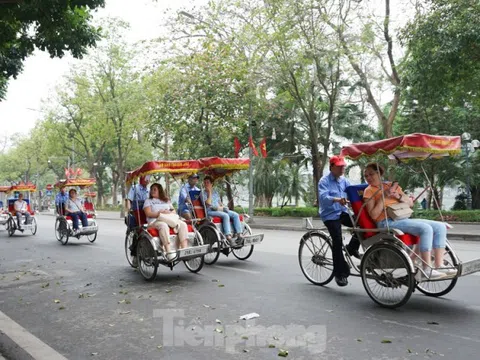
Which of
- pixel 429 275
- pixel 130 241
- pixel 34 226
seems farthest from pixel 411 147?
pixel 34 226

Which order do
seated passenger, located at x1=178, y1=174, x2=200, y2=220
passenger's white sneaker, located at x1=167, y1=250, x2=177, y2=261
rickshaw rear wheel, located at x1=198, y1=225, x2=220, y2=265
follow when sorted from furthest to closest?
seated passenger, located at x1=178, y1=174, x2=200, y2=220 → rickshaw rear wheel, located at x1=198, y1=225, x2=220, y2=265 → passenger's white sneaker, located at x1=167, y1=250, x2=177, y2=261

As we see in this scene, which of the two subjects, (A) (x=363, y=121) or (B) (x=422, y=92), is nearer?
(B) (x=422, y=92)

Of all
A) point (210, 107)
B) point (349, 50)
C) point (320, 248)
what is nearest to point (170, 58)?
point (210, 107)

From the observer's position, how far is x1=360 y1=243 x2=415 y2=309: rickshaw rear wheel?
218 inches

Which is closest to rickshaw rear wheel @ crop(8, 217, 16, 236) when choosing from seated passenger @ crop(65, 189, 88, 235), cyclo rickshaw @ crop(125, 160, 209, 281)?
seated passenger @ crop(65, 189, 88, 235)

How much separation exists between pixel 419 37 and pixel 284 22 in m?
5.56

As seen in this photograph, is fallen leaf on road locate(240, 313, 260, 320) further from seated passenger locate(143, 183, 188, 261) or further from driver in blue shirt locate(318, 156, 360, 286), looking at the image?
seated passenger locate(143, 183, 188, 261)

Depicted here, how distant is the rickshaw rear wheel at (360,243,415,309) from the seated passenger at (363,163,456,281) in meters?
0.19

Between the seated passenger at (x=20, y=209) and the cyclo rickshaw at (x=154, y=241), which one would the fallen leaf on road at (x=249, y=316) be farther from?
the seated passenger at (x=20, y=209)

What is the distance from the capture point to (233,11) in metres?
21.8

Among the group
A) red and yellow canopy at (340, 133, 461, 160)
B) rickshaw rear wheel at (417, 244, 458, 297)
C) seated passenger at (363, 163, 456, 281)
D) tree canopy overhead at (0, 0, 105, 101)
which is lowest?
rickshaw rear wheel at (417, 244, 458, 297)

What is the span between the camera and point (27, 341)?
A: 4703mm

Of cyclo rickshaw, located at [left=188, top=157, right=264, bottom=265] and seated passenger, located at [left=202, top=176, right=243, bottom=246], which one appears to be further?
seated passenger, located at [left=202, top=176, right=243, bottom=246]

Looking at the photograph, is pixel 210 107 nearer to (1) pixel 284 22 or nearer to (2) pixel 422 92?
(1) pixel 284 22
